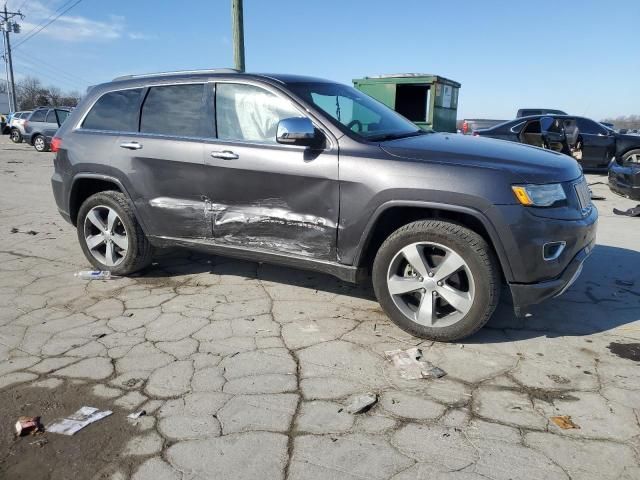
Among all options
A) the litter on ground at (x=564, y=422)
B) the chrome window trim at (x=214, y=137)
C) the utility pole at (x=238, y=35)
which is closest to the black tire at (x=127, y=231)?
the chrome window trim at (x=214, y=137)

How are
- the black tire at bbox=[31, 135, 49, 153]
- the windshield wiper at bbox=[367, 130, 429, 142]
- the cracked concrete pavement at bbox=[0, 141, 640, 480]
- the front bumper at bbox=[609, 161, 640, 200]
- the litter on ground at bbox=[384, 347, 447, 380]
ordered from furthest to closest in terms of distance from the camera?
the black tire at bbox=[31, 135, 49, 153]
the front bumper at bbox=[609, 161, 640, 200]
the windshield wiper at bbox=[367, 130, 429, 142]
the litter on ground at bbox=[384, 347, 447, 380]
the cracked concrete pavement at bbox=[0, 141, 640, 480]

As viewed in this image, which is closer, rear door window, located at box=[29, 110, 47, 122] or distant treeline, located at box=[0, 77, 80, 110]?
rear door window, located at box=[29, 110, 47, 122]

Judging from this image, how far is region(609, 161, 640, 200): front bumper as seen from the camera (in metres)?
8.36

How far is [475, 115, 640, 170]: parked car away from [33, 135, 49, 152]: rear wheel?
1750 centimetres

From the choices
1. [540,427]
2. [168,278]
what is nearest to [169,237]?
[168,278]

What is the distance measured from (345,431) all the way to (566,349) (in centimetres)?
176

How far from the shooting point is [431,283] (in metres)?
3.30

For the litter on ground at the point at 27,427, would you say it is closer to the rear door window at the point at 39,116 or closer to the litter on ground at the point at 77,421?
the litter on ground at the point at 77,421

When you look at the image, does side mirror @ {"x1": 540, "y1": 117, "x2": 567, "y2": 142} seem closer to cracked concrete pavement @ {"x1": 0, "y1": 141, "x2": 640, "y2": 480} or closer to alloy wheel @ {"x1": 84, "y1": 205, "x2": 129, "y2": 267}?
cracked concrete pavement @ {"x1": 0, "y1": 141, "x2": 640, "y2": 480}

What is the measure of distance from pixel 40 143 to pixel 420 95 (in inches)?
629

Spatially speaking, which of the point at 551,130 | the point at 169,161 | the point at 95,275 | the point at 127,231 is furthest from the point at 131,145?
the point at 551,130

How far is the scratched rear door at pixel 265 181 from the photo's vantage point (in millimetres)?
3520

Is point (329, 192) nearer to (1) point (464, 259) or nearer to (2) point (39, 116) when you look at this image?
(1) point (464, 259)

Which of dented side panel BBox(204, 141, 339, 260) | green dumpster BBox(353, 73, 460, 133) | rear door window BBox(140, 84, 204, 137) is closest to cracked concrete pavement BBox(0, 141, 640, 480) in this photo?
dented side panel BBox(204, 141, 339, 260)
